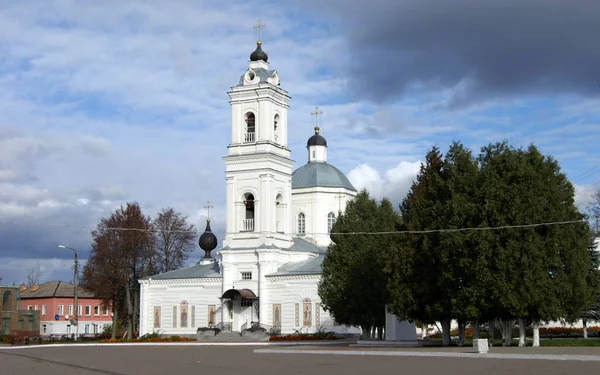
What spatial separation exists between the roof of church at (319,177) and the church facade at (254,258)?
518cm

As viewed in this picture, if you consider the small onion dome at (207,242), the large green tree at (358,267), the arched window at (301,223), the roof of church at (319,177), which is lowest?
the large green tree at (358,267)

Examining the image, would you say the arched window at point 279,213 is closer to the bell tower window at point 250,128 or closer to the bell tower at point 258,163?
the bell tower at point 258,163

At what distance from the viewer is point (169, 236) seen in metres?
72.5

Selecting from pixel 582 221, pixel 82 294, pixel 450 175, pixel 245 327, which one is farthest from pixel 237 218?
pixel 82 294

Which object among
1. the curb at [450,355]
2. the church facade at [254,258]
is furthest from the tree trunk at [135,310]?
the curb at [450,355]

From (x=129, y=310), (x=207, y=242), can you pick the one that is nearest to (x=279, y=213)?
(x=207, y=242)

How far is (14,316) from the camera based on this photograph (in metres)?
80.9

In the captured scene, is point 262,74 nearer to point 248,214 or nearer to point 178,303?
point 248,214

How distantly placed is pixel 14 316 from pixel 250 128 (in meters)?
34.3

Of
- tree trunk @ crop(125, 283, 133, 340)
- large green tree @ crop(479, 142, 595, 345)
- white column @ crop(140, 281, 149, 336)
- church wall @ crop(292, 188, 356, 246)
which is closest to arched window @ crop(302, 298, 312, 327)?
church wall @ crop(292, 188, 356, 246)

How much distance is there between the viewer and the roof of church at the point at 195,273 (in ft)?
207

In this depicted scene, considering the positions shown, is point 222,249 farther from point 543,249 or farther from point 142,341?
point 543,249

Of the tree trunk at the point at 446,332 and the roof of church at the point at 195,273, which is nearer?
the tree trunk at the point at 446,332

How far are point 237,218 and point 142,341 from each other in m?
11.7
